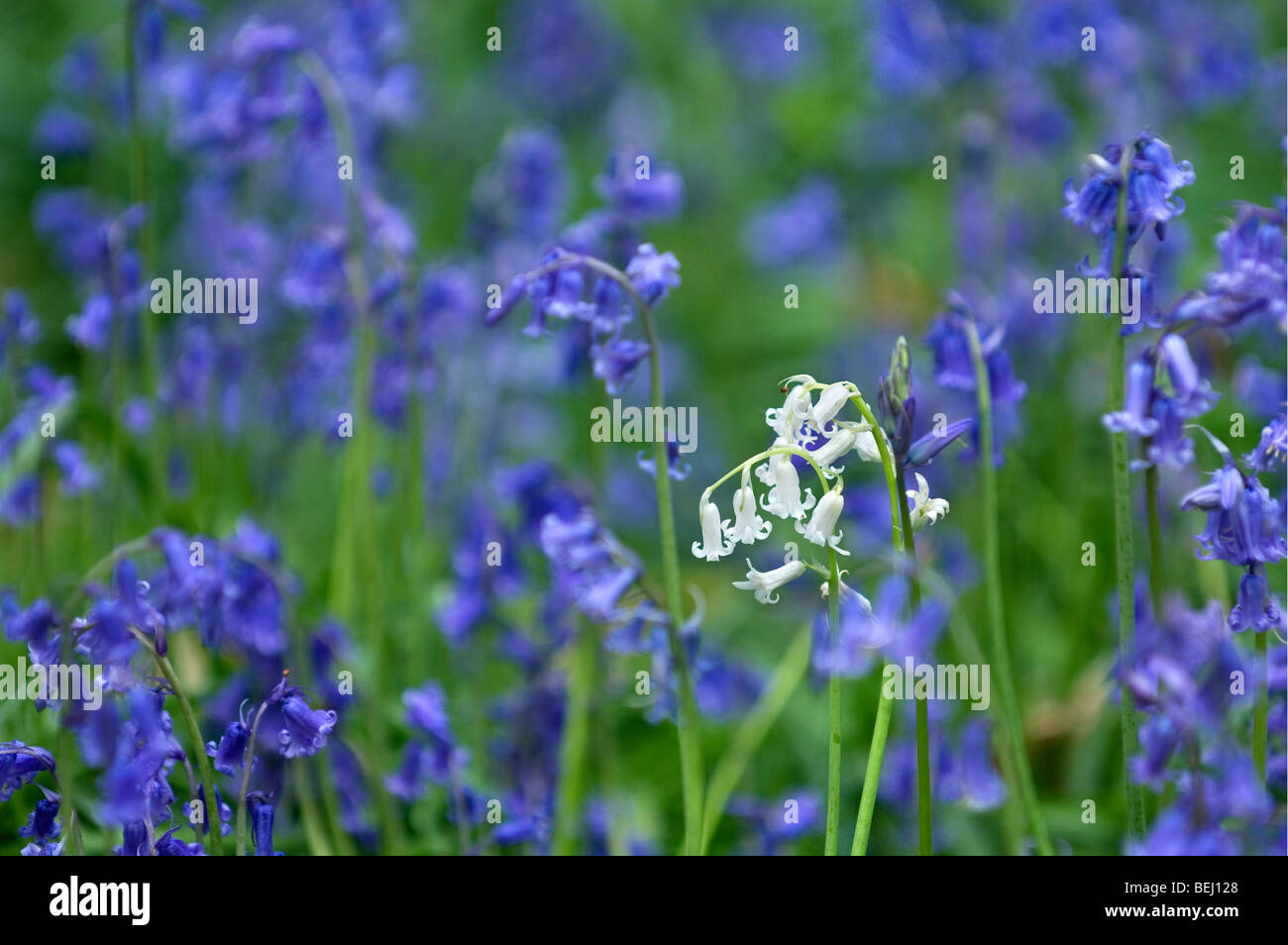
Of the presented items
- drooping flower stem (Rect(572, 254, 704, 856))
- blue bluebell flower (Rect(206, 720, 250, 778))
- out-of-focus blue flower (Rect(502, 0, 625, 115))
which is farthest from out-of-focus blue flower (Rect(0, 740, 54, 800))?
out-of-focus blue flower (Rect(502, 0, 625, 115))

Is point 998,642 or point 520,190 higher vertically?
point 520,190

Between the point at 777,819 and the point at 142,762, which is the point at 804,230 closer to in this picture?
the point at 777,819

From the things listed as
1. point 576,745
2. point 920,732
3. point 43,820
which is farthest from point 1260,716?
point 43,820

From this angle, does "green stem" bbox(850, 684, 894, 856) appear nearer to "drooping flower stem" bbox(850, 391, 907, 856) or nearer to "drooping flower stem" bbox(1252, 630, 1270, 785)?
"drooping flower stem" bbox(850, 391, 907, 856)

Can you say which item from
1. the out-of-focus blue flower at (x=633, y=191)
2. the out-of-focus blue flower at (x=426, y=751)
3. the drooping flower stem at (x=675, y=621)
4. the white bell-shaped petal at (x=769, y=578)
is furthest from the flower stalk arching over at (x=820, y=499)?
the out-of-focus blue flower at (x=633, y=191)

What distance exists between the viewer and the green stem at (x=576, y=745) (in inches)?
130

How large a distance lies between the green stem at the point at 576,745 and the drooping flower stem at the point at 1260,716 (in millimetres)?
1582

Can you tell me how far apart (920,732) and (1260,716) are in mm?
665

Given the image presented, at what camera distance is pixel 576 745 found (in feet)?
11.1

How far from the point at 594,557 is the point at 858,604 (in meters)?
0.50

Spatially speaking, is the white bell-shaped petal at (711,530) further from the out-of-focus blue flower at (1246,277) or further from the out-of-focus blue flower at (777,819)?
the out-of-focus blue flower at (777,819)
